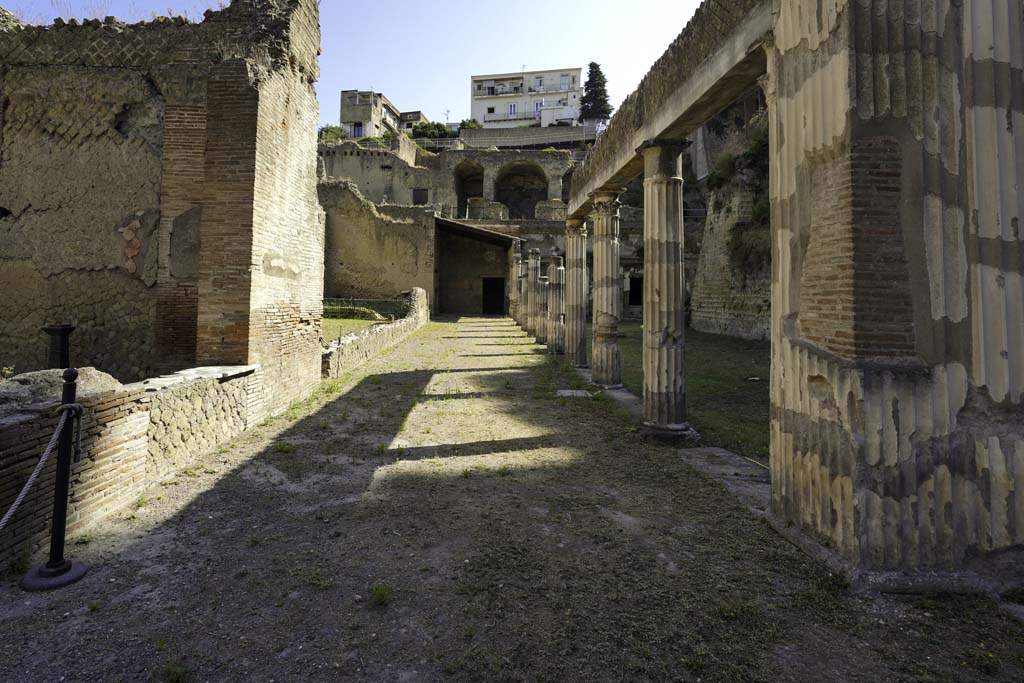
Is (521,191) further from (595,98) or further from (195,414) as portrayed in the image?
(195,414)

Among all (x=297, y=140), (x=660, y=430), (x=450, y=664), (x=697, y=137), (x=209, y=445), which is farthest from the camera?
(x=697, y=137)

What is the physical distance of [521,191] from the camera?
41469 mm

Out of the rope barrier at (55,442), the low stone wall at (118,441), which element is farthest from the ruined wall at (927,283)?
the low stone wall at (118,441)

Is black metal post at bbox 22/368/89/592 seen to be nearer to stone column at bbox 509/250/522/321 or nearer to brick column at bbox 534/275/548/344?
brick column at bbox 534/275/548/344

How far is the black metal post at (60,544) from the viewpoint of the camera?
107 inches

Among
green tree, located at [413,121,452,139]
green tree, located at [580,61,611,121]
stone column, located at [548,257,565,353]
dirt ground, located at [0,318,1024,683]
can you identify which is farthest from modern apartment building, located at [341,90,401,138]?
dirt ground, located at [0,318,1024,683]

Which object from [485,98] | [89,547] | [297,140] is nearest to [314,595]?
[89,547]

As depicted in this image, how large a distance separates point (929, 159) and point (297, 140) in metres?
6.84

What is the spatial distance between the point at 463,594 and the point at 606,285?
658cm

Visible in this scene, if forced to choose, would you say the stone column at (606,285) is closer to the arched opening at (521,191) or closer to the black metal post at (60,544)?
the black metal post at (60,544)

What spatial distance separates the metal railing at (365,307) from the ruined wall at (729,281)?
11827 millimetres

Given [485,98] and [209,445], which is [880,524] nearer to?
[209,445]

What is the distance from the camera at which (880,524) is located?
8.97 ft

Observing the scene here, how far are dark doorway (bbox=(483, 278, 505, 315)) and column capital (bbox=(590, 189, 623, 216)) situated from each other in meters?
21.2
